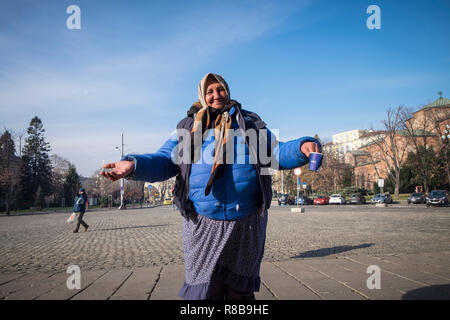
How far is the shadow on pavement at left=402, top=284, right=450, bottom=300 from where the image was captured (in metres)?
3.17

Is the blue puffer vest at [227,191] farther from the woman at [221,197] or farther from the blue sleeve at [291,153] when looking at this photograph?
the blue sleeve at [291,153]

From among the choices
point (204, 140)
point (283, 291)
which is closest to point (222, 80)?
point (204, 140)

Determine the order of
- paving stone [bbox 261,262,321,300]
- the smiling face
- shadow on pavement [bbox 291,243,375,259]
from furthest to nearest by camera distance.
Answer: shadow on pavement [bbox 291,243,375,259] < paving stone [bbox 261,262,321,300] < the smiling face

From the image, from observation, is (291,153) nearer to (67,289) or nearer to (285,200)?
(67,289)

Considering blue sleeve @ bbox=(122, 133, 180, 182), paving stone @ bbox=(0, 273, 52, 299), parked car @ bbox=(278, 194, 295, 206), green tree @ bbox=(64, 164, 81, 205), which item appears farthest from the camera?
green tree @ bbox=(64, 164, 81, 205)

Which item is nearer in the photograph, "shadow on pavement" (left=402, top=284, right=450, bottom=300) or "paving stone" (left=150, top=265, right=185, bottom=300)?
"shadow on pavement" (left=402, top=284, right=450, bottom=300)

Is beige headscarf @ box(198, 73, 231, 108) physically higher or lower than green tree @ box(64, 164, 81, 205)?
higher

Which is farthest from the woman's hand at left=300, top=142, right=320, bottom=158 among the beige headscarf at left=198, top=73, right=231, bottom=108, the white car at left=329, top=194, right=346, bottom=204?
the white car at left=329, top=194, right=346, bottom=204

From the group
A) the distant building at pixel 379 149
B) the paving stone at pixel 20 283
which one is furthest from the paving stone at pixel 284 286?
the distant building at pixel 379 149

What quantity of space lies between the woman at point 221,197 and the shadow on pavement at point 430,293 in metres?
2.26

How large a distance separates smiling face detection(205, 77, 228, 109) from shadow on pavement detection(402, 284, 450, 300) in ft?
9.87

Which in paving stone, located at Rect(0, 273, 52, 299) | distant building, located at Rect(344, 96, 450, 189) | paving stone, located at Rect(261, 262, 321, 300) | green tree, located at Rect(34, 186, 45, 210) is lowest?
green tree, located at Rect(34, 186, 45, 210)

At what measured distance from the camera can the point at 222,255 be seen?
2121 mm

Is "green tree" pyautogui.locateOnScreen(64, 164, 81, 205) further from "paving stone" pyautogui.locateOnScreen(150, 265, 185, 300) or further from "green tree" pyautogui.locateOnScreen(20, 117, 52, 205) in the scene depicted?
"paving stone" pyautogui.locateOnScreen(150, 265, 185, 300)
